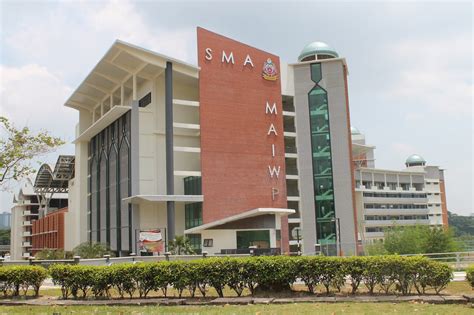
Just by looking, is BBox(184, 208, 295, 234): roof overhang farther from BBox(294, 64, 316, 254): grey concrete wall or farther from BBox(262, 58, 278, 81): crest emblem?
BBox(262, 58, 278, 81): crest emblem

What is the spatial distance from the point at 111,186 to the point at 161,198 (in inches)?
461

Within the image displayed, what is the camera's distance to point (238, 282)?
15.1 meters

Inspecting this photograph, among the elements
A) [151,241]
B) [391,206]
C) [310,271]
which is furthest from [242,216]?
[391,206]

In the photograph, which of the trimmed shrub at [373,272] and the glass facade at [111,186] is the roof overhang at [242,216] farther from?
the trimmed shrub at [373,272]

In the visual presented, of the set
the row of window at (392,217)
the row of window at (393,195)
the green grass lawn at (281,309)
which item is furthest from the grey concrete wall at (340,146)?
the green grass lawn at (281,309)

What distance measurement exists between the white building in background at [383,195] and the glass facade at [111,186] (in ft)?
100

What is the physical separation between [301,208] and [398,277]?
3831cm

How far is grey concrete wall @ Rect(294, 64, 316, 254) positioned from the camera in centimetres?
5219

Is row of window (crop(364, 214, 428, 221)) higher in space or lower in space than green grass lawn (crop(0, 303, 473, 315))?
higher

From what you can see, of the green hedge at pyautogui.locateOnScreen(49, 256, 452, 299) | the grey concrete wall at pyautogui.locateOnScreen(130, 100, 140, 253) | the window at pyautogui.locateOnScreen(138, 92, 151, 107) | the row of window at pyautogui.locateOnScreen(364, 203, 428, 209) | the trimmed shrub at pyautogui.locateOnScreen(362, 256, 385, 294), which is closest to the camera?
the green hedge at pyautogui.locateOnScreen(49, 256, 452, 299)

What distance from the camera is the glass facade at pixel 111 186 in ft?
157

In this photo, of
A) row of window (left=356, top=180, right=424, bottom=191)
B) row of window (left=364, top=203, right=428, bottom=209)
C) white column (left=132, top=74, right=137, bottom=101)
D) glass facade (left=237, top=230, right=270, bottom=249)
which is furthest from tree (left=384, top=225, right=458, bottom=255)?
row of window (left=364, top=203, right=428, bottom=209)

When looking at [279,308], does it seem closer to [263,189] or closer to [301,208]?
[263,189]

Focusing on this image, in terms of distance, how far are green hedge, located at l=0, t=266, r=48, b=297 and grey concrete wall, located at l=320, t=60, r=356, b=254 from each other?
123 ft
